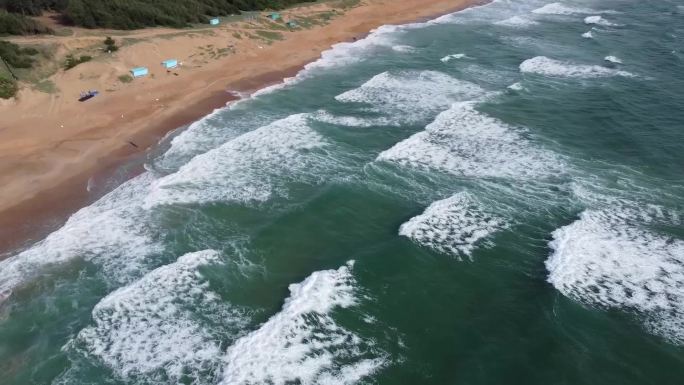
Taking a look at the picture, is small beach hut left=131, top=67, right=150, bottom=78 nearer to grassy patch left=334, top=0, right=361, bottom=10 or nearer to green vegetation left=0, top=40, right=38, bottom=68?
green vegetation left=0, top=40, right=38, bottom=68

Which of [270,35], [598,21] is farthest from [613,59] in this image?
[270,35]

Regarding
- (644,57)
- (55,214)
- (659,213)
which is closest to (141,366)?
(55,214)

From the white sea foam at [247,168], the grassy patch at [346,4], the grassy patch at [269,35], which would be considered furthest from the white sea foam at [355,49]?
the white sea foam at [247,168]

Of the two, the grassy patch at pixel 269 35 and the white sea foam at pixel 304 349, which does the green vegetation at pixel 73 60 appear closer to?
the grassy patch at pixel 269 35

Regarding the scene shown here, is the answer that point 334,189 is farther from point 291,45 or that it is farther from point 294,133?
point 291,45

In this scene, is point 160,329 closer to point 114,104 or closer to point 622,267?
point 622,267
